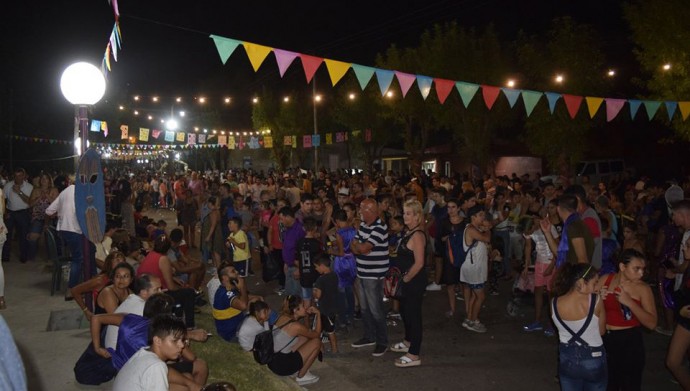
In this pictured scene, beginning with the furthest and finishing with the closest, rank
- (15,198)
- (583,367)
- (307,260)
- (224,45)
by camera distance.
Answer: (15,198)
(224,45)
(307,260)
(583,367)

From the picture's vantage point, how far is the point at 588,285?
3381 mm

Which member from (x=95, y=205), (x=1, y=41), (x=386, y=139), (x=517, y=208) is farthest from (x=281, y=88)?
(x=95, y=205)

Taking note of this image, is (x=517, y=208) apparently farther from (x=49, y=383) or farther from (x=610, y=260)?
(x=49, y=383)

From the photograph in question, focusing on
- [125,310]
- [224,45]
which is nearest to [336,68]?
[224,45]

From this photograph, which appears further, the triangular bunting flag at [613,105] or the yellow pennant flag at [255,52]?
the triangular bunting flag at [613,105]

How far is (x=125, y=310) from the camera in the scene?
444 centimetres

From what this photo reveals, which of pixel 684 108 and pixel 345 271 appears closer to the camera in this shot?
pixel 345 271

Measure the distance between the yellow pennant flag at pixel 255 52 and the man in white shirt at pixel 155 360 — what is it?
530 centimetres

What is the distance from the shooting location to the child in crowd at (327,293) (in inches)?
238

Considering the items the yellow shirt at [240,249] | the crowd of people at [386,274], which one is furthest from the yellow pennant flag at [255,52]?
the yellow shirt at [240,249]

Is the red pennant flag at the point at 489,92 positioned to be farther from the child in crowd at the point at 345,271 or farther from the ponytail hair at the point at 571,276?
the ponytail hair at the point at 571,276

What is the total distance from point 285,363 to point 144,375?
215cm

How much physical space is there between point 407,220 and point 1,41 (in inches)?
825

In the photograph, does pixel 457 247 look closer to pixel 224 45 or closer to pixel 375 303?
pixel 375 303
